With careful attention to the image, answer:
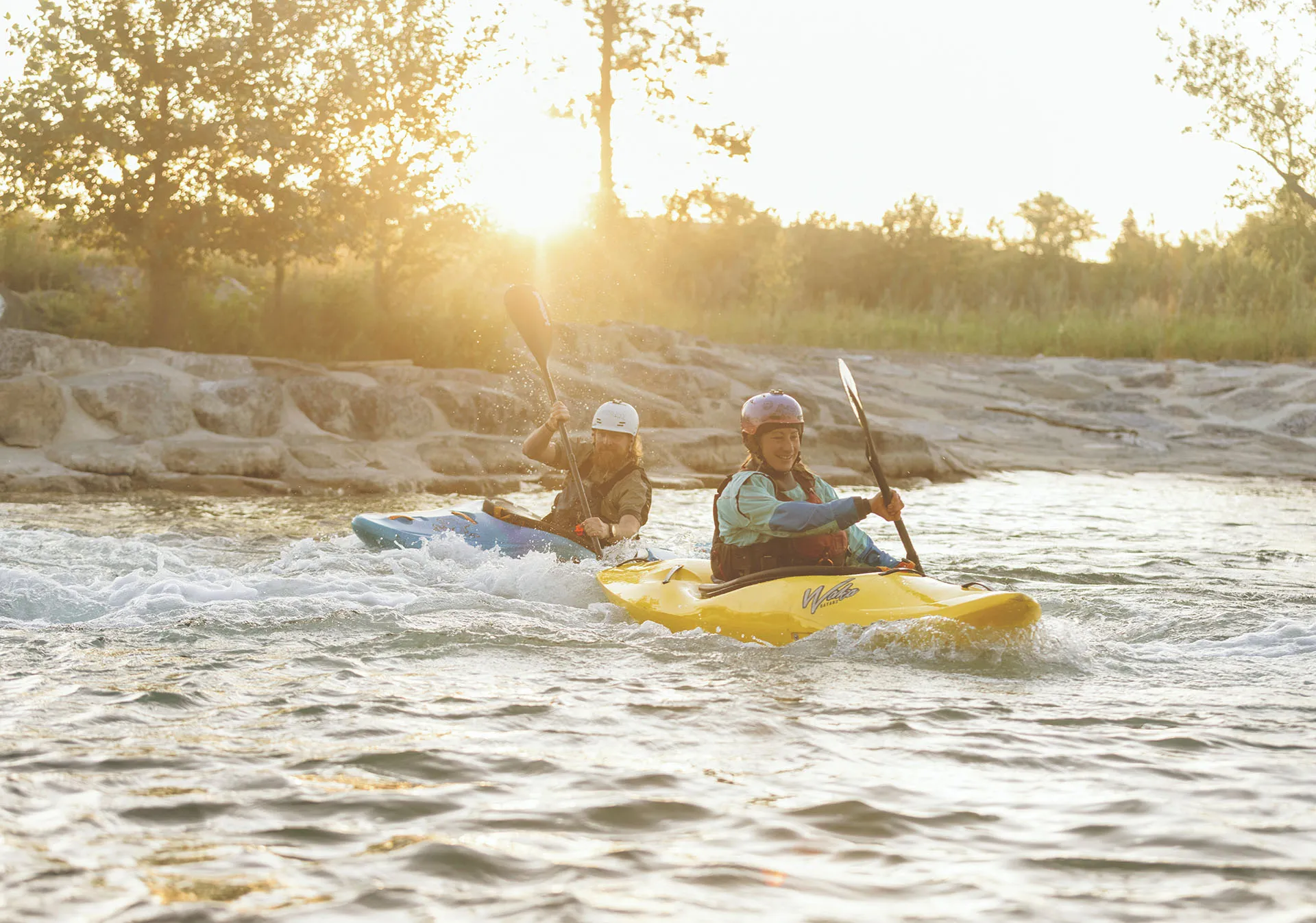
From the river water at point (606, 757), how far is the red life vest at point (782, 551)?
0.49 meters

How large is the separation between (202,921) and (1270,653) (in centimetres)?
421

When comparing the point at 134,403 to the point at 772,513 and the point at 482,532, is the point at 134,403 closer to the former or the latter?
the point at 482,532

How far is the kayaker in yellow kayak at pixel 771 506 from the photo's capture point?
5.61 metres

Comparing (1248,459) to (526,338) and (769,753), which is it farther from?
(769,753)

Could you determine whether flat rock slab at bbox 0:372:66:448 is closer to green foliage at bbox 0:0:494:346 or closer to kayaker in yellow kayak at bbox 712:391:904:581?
green foliage at bbox 0:0:494:346

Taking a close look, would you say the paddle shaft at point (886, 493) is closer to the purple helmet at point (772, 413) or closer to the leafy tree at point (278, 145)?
the purple helmet at point (772, 413)

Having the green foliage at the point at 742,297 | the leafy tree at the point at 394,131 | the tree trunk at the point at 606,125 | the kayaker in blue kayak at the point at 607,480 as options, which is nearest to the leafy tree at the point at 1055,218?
the green foliage at the point at 742,297

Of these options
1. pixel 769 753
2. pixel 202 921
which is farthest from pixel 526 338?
pixel 202 921

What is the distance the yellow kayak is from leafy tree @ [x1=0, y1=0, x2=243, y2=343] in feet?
26.1

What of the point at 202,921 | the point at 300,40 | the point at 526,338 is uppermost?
the point at 300,40

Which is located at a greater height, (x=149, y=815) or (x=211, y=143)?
(x=211, y=143)

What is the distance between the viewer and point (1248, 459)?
1555 cm

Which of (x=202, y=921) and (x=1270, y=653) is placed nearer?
(x=202, y=921)

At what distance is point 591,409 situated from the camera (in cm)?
1406
